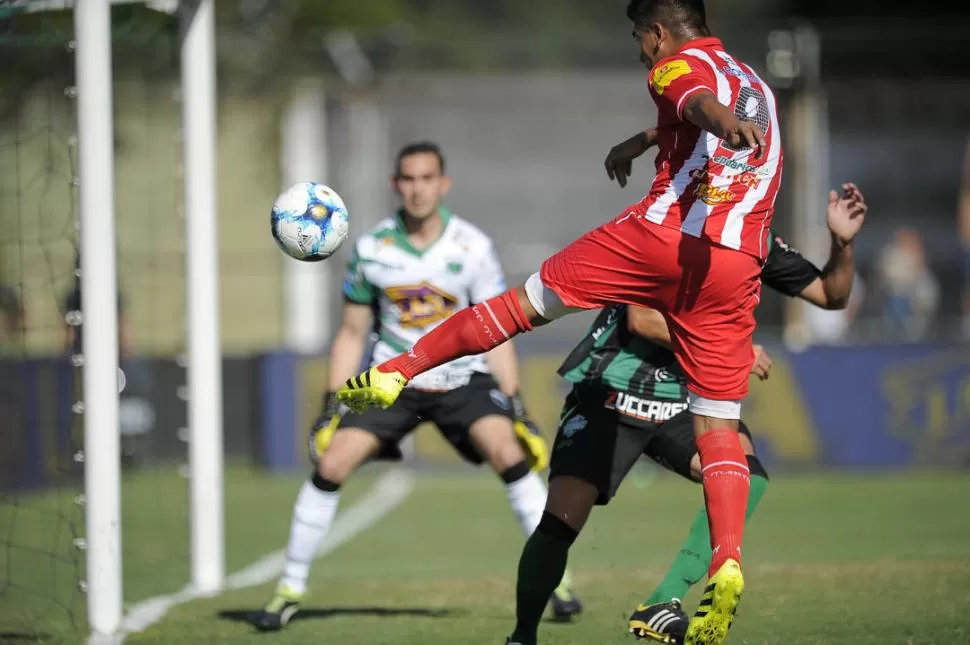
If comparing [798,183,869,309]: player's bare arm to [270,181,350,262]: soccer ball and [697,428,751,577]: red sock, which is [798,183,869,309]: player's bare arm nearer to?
[697,428,751,577]: red sock

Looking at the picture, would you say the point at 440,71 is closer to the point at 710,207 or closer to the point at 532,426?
the point at 532,426

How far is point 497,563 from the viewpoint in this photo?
31.8 ft

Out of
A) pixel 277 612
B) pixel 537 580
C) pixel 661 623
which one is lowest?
pixel 277 612

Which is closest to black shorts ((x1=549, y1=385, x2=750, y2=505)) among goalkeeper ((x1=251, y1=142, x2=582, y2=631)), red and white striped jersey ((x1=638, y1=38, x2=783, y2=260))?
red and white striped jersey ((x1=638, y1=38, x2=783, y2=260))

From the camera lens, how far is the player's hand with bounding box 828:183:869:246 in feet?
19.3

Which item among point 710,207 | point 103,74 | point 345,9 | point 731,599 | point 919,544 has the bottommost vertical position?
point 919,544

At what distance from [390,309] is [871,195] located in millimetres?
15728

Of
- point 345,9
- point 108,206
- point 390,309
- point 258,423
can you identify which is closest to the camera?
point 108,206

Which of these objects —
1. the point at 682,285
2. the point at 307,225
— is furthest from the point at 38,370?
the point at 682,285

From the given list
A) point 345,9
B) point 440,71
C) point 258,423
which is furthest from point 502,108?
point 345,9

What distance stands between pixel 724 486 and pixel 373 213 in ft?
47.2

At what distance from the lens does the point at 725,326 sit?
204 inches

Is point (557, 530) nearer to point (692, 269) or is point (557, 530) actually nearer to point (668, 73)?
point (692, 269)

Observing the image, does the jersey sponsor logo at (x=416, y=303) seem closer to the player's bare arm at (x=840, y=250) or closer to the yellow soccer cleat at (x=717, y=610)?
the player's bare arm at (x=840, y=250)
